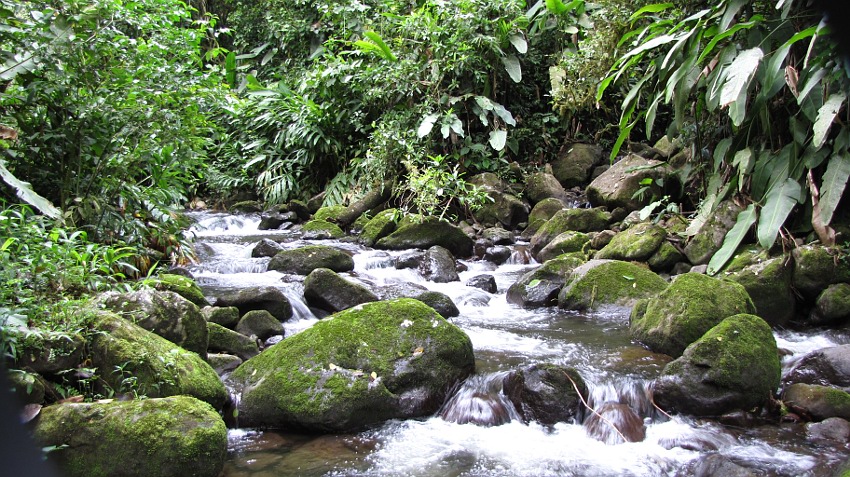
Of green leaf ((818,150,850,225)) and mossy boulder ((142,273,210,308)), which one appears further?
green leaf ((818,150,850,225))

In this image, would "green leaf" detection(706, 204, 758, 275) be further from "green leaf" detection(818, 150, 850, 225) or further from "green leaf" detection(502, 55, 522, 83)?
"green leaf" detection(502, 55, 522, 83)

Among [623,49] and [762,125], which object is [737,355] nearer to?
[762,125]

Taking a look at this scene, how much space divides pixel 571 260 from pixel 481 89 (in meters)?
5.62

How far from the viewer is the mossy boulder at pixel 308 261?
26.2ft

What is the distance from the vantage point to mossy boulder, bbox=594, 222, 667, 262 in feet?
24.9

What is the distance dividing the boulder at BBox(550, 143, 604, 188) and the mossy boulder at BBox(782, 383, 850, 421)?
7.68 m

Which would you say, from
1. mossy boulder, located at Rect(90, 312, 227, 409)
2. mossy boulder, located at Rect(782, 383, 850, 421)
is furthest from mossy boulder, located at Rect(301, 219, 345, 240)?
mossy boulder, located at Rect(782, 383, 850, 421)

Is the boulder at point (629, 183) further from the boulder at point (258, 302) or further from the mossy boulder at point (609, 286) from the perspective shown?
the boulder at point (258, 302)

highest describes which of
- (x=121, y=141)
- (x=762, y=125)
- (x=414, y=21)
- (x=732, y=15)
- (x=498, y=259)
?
(x=414, y=21)

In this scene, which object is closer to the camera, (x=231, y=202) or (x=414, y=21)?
(x=414, y=21)

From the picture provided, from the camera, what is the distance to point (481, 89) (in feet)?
40.2

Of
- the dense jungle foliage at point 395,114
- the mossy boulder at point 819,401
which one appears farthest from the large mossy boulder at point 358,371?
the mossy boulder at point 819,401

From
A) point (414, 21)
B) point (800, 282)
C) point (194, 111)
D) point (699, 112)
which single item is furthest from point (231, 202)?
point (800, 282)

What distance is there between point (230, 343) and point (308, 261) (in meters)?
2.96
